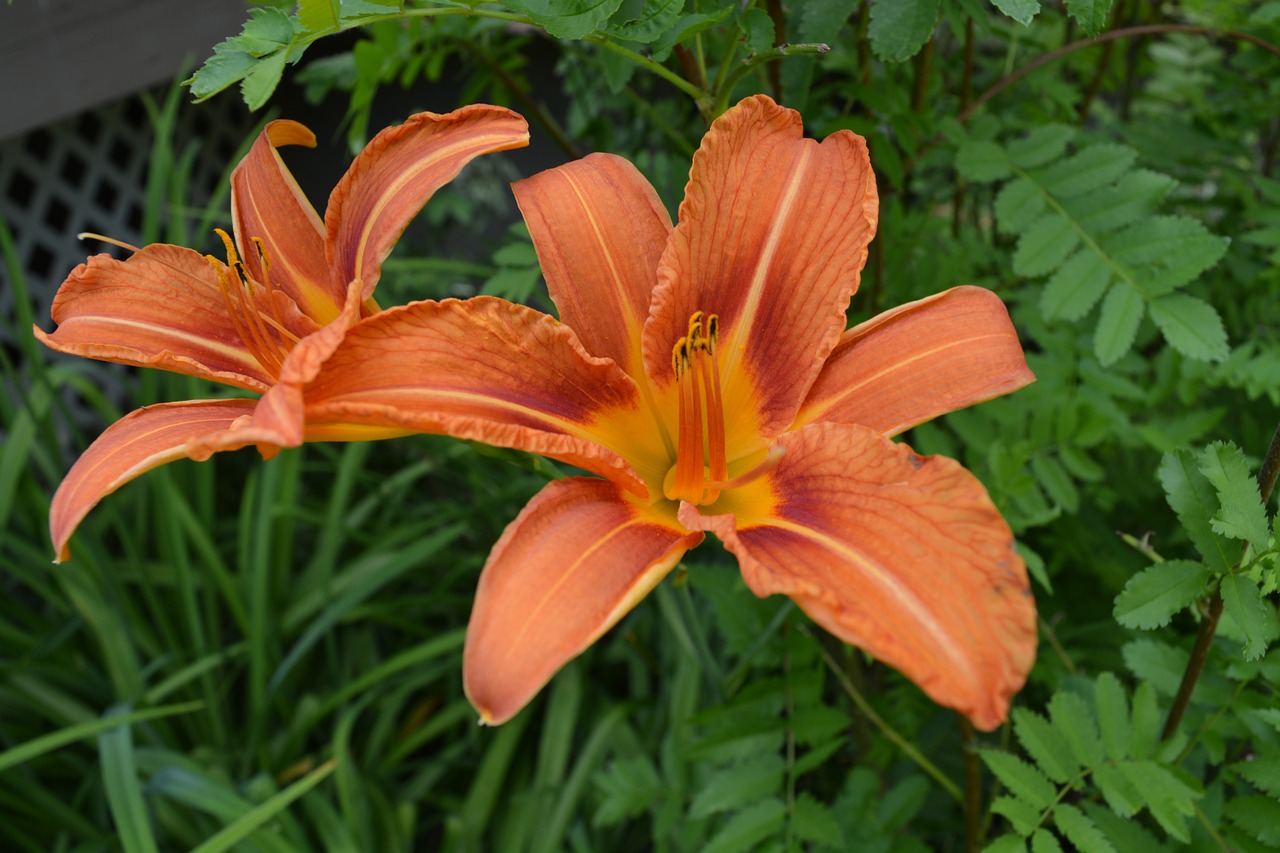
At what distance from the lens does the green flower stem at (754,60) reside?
2.76 feet

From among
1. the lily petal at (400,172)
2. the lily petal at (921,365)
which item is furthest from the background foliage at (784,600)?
the lily petal at (921,365)

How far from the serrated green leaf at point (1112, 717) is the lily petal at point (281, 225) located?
927 mm

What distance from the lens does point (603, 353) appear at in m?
0.93

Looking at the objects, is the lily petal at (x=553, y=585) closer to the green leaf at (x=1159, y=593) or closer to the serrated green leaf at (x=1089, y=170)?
the green leaf at (x=1159, y=593)

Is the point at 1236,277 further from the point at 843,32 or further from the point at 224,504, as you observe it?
the point at 224,504

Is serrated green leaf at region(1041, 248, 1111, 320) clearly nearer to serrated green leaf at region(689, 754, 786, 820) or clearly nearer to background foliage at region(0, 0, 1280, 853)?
background foliage at region(0, 0, 1280, 853)

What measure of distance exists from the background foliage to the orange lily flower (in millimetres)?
131

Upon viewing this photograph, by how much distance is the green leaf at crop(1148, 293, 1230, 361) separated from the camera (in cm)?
114

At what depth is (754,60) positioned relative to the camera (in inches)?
35.7

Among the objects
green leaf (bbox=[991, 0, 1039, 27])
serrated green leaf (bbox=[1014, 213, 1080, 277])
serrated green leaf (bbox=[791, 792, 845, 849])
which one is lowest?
serrated green leaf (bbox=[791, 792, 845, 849])

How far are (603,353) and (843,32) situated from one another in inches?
44.0

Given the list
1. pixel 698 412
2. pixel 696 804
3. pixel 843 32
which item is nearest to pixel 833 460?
pixel 698 412

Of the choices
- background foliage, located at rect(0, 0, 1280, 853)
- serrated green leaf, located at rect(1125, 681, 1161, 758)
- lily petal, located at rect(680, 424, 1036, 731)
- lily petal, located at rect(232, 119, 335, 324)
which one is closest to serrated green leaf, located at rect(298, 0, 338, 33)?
background foliage, located at rect(0, 0, 1280, 853)

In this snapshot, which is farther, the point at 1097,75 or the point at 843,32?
the point at 1097,75
